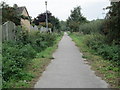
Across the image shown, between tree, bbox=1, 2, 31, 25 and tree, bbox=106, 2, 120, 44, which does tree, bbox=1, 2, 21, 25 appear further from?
tree, bbox=106, 2, 120, 44

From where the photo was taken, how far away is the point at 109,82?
→ 8766mm

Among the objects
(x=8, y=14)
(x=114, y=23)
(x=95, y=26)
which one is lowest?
(x=95, y=26)

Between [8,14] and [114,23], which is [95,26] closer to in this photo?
[8,14]

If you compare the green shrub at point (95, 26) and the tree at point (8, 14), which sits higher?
the tree at point (8, 14)

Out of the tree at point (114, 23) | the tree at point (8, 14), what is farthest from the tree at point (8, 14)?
the tree at point (114, 23)

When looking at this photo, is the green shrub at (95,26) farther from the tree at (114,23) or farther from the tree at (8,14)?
the tree at (8,14)

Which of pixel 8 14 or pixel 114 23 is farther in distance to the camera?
pixel 8 14

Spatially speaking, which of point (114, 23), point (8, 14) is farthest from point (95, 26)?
point (114, 23)

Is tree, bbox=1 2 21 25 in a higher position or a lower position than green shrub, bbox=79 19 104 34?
higher

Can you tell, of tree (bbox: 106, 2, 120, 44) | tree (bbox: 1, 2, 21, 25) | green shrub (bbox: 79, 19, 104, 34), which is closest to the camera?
tree (bbox: 106, 2, 120, 44)

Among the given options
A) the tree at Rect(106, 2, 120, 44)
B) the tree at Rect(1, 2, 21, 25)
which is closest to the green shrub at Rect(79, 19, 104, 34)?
the tree at Rect(106, 2, 120, 44)

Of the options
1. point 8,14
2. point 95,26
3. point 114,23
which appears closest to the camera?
point 114,23

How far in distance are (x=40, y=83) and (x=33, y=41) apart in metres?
10.7

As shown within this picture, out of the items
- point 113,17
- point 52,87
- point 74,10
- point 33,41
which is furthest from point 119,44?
point 74,10
